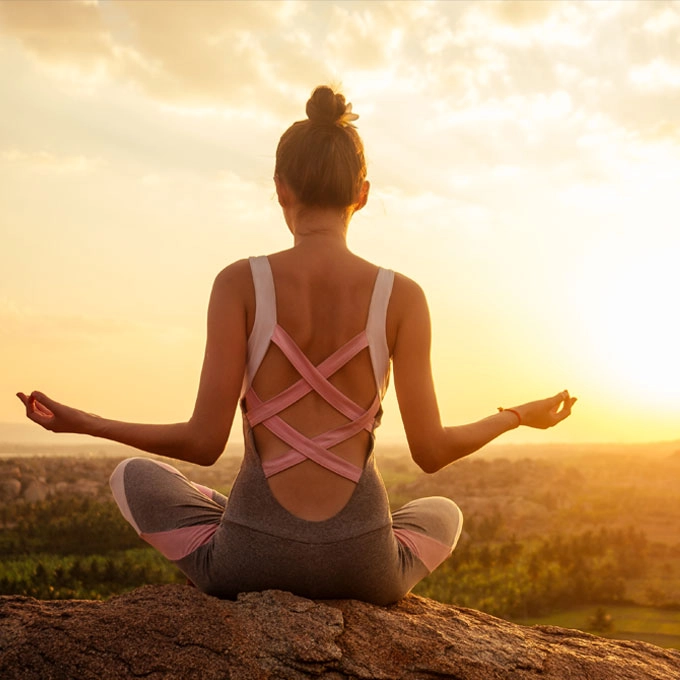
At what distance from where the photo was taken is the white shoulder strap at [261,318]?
332 centimetres

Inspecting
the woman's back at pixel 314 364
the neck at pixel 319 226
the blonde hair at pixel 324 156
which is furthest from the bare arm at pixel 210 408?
the blonde hair at pixel 324 156

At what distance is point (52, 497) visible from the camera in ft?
60.9

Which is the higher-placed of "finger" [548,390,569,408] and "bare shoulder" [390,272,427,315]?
"bare shoulder" [390,272,427,315]

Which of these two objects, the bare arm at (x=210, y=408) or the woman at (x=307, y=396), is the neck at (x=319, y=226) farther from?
the bare arm at (x=210, y=408)

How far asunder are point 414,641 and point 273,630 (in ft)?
1.99

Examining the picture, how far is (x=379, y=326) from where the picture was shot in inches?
133

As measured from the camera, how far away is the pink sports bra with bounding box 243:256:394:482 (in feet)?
10.8

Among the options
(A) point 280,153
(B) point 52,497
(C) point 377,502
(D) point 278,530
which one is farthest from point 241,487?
(B) point 52,497

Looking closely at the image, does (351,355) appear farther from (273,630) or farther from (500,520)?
(500,520)

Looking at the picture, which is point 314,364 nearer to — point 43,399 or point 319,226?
point 319,226

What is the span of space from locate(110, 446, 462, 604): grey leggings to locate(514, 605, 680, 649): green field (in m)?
8.39

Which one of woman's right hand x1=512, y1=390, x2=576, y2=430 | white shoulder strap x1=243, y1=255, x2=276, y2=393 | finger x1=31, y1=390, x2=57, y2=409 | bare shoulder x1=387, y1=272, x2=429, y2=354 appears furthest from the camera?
woman's right hand x1=512, y1=390, x2=576, y2=430

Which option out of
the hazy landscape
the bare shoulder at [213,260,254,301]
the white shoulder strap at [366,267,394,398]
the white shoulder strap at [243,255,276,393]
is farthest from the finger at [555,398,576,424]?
the hazy landscape

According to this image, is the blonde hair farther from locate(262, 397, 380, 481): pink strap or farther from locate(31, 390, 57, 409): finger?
locate(31, 390, 57, 409): finger
